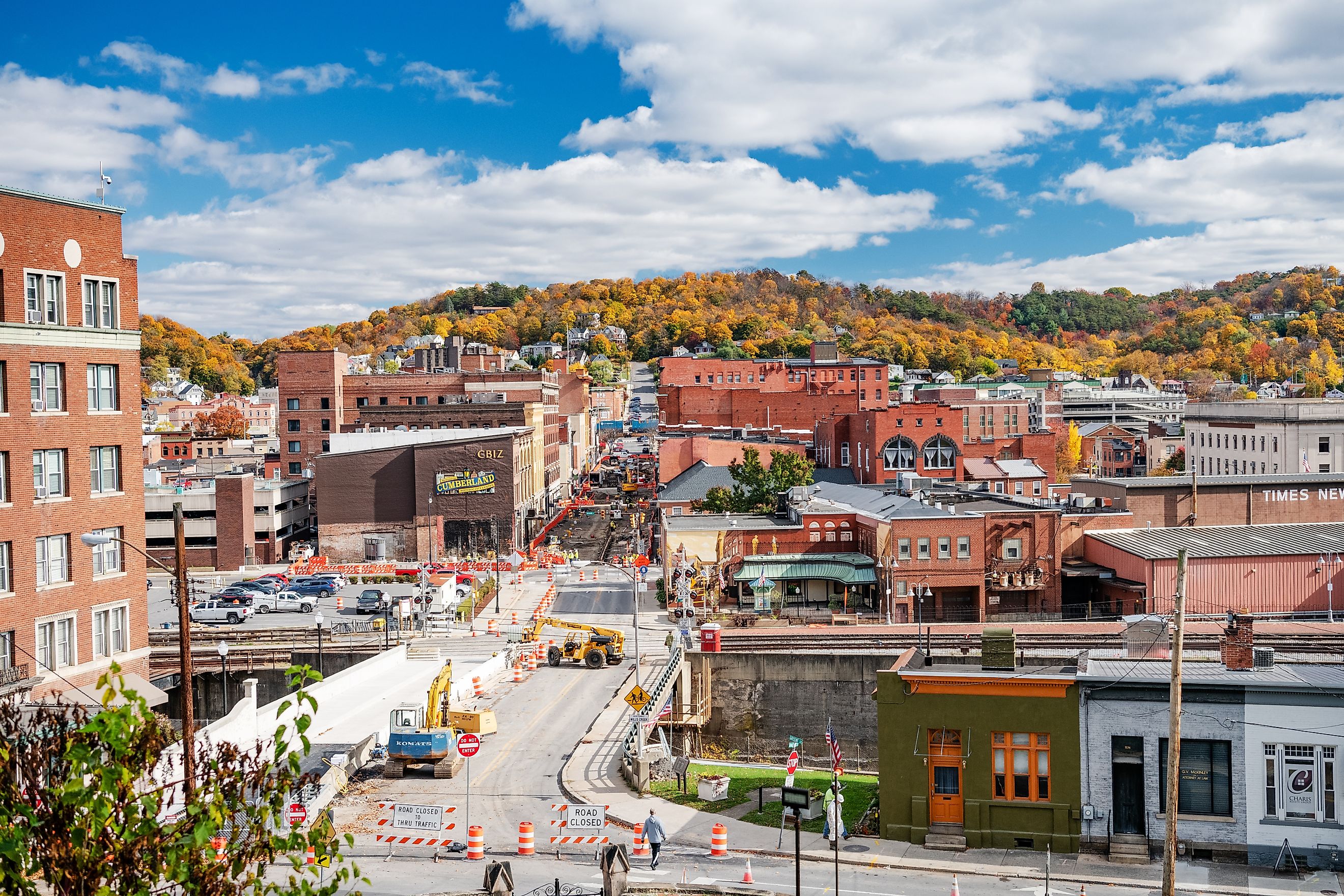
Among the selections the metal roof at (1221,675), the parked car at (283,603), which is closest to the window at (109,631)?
the metal roof at (1221,675)

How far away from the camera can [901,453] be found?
289ft

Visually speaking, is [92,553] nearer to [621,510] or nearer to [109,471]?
[109,471]

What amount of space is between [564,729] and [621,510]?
67.0 metres

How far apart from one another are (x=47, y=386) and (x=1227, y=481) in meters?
63.6

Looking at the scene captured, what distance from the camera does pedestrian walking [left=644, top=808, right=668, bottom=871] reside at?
2491 centimetres

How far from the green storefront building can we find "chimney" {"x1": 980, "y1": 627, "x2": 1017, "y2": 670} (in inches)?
0.9

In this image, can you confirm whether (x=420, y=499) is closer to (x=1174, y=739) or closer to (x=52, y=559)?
(x=52, y=559)

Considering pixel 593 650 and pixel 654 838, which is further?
pixel 593 650

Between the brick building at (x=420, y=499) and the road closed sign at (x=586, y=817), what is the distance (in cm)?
5676

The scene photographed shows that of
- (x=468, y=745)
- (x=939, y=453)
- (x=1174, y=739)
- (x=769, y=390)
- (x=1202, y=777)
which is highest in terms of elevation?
(x=769, y=390)

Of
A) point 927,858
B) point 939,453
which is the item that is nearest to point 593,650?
point 927,858

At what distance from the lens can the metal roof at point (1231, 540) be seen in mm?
58000

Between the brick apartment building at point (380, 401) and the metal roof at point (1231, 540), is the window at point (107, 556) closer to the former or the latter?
the metal roof at point (1231, 540)

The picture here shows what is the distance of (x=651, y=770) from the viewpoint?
32344 millimetres
